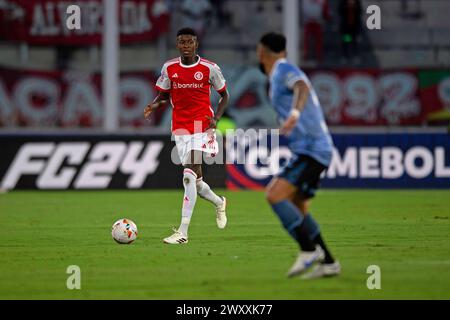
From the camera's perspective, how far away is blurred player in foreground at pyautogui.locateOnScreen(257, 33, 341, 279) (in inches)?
352

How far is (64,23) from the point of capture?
29125 millimetres

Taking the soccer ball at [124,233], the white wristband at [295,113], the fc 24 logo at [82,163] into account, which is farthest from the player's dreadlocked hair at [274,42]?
the fc 24 logo at [82,163]

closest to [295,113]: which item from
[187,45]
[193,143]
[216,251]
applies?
[216,251]

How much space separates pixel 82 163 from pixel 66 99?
7.02 m

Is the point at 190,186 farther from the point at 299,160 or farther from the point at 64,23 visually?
the point at 64,23

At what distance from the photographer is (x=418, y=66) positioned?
28.2m

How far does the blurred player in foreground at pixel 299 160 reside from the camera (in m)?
8.95

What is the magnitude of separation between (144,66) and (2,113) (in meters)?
3.95

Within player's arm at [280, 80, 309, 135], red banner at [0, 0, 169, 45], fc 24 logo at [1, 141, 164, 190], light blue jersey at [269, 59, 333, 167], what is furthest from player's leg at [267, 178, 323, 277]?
red banner at [0, 0, 169, 45]

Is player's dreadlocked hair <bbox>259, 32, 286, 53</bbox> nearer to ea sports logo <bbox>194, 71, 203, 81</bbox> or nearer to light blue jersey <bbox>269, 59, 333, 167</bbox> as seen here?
light blue jersey <bbox>269, 59, 333, 167</bbox>

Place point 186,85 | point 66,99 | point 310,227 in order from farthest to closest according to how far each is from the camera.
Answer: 1. point 66,99
2. point 186,85
3. point 310,227

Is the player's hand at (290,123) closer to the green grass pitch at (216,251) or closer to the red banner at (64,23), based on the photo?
the green grass pitch at (216,251)

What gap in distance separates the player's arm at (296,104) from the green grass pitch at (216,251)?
1265 mm
